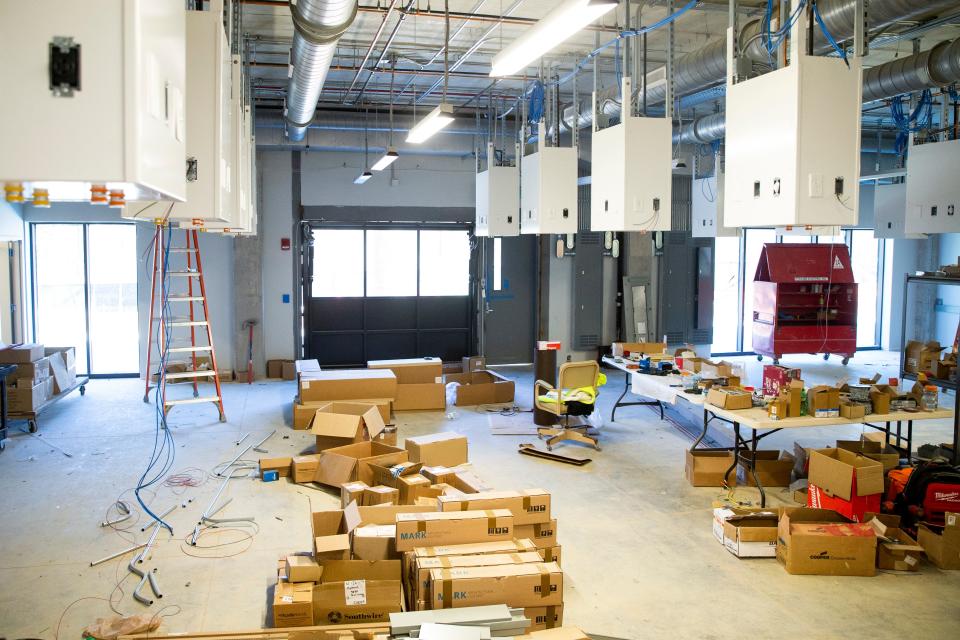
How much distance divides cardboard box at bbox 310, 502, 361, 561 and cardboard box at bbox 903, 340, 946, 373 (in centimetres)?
518

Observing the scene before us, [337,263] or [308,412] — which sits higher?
[337,263]

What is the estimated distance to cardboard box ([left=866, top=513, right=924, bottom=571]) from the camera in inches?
188

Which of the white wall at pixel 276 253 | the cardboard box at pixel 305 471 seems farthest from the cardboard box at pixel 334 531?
the white wall at pixel 276 253

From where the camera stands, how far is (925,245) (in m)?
13.9

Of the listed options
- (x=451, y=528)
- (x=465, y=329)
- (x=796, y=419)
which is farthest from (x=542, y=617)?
(x=465, y=329)

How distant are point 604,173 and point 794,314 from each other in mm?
6365

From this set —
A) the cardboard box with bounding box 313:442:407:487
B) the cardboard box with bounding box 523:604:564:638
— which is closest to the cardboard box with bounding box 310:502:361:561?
the cardboard box with bounding box 523:604:564:638

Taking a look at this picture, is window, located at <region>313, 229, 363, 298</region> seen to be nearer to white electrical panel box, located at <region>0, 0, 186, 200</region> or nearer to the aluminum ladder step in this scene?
the aluminum ladder step

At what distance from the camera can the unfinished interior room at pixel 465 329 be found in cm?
362

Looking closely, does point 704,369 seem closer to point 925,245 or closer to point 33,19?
point 33,19

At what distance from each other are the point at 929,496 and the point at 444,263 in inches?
315

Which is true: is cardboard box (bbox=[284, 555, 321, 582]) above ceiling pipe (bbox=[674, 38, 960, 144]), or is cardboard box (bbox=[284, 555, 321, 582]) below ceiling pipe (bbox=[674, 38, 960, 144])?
below

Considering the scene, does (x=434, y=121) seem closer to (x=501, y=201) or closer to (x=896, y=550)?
(x=501, y=201)

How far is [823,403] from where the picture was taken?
576 cm
